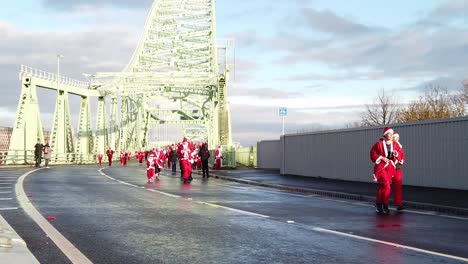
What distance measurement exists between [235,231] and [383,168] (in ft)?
15.6

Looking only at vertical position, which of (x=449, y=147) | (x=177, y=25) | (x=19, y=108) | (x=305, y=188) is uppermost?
(x=177, y=25)

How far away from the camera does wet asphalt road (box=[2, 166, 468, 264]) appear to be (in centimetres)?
750

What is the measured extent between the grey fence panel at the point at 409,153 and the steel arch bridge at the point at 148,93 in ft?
61.4

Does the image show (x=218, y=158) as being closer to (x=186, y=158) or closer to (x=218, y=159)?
(x=218, y=159)

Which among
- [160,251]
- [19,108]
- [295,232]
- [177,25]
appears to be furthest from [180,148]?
[177,25]

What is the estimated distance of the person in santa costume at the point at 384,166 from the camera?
42.9 feet

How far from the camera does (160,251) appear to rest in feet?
25.4

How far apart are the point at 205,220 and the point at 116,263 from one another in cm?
434

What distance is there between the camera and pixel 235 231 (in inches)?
382

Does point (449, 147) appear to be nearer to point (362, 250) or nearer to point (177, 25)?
point (362, 250)

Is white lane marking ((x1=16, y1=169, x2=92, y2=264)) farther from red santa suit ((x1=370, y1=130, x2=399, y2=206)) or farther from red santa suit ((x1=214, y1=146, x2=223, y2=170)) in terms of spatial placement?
red santa suit ((x1=214, y1=146, x2=223, y2=170))

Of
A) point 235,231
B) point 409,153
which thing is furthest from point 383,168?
point 409,153

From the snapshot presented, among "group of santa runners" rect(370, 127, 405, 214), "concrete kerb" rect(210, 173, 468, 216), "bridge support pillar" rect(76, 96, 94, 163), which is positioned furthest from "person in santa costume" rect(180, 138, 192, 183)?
"bridge support pillar" rect(76, 96, 94, 163)

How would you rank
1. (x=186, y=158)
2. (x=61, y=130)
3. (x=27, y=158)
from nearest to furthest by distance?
(x=186, y=158) < (x=27, y=158) < (x=61, y=130)
